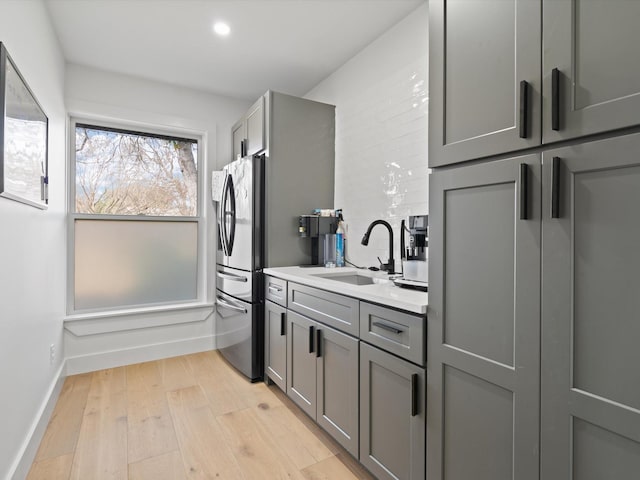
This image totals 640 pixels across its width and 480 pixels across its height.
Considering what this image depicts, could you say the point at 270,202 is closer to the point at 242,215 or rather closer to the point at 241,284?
the point at 242,215

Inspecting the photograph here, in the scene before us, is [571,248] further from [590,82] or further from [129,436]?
[129,436]

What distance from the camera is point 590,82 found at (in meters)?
0.91

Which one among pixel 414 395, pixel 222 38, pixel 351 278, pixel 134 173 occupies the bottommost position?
pixel 414 395

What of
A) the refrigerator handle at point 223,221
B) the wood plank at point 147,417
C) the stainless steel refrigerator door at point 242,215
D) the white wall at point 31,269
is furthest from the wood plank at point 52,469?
the refrigerator handle at point 223,221

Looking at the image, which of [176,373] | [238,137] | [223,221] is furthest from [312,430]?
[238,137]

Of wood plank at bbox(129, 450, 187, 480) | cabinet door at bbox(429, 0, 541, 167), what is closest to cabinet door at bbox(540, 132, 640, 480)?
cabinet door at bbox(429, 0, 541, 167)

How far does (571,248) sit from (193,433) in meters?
2.14

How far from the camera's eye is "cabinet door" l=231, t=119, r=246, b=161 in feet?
11.0

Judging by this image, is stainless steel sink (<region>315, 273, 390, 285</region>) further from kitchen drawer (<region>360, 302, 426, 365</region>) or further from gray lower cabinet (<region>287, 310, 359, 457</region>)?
kitchen drawer (<region>360, 302, 426, 365</region>)

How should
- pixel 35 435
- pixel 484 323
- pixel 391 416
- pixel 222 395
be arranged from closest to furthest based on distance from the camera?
pixel 484 323, pixel 391 416, pixel 35 435, pixel 222 395

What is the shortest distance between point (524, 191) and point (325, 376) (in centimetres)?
138

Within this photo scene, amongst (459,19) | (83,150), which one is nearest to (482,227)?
(459,19)

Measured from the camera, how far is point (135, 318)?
3.27m

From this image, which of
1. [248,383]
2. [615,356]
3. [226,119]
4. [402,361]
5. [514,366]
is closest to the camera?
[615,356]
